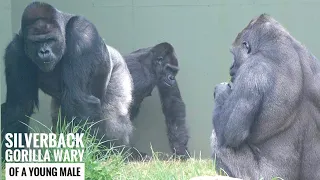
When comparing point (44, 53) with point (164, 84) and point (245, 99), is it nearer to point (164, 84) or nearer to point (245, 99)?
point (164, 84)

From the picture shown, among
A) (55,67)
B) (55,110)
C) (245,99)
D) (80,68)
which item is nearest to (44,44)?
(55,67)

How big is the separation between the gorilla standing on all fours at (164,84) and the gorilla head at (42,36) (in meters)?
1.07

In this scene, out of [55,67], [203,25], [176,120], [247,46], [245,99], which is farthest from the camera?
[176,120]

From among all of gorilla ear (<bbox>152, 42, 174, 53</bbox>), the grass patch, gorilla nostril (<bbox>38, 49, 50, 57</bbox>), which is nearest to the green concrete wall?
gorilla ear (<bbox>152, 42, 174, 53</bbox>)

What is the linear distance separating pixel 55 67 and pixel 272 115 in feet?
6.43

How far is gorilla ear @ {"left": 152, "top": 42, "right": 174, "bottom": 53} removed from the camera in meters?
6.14

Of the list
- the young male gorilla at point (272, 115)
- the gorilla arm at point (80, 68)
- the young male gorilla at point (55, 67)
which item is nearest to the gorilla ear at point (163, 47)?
the young male gorilla at point (55, 67)

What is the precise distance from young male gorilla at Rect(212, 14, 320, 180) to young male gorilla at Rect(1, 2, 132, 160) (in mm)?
1327

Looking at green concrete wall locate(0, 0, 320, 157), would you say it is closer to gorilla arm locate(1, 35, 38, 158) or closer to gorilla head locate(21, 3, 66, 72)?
gorilla head locate(21, 3, 66, 72)

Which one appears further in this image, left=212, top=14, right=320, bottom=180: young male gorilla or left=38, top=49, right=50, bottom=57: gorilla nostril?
left=38, top=49, right=50, bottom=57: gorilla nostril

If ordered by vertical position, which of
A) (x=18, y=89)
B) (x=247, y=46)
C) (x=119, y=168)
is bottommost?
(x=119, y=168)

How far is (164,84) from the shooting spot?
6.39m

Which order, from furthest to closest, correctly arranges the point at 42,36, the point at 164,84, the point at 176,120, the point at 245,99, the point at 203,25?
1. the point at 164,84
2. the point at 176,120
3. the point at 203,25
4. the point at 42,36
5. the point at 245,99

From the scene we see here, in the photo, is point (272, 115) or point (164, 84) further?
point (164, 84)
